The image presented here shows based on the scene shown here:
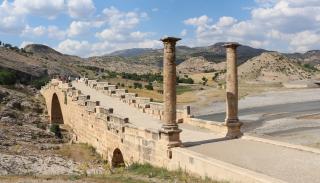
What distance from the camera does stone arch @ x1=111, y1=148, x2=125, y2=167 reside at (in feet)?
77.5

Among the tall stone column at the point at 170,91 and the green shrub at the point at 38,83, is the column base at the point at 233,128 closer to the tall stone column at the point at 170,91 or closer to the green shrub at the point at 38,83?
the tall stone column at the point at 170,91

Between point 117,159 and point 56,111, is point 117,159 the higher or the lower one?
the lower one

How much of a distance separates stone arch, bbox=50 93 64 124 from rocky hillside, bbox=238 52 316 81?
60395 mm

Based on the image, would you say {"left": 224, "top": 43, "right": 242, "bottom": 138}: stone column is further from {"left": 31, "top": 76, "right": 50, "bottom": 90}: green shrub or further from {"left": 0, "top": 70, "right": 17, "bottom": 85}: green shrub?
{"left": 31, "top": 76, "right": 50, "bottom": 90}: green shrub

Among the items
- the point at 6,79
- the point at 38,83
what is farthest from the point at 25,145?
the point at 38,83

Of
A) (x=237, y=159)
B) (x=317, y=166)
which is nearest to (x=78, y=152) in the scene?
(x=237, y=159)

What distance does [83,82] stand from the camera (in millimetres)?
46344

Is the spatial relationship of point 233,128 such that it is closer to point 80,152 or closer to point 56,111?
point 80,152

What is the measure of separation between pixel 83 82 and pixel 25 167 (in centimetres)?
2435

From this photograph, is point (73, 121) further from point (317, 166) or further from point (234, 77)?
point (317, 166)

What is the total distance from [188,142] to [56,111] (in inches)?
1103

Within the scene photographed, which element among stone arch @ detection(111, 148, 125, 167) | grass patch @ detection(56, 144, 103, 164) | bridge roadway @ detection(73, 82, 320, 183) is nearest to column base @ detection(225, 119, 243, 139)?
bridge roadway @ detection(73, 82, 320, 183)

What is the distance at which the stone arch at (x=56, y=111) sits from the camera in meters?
43.1

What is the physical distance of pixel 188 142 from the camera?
18484 millimetres
